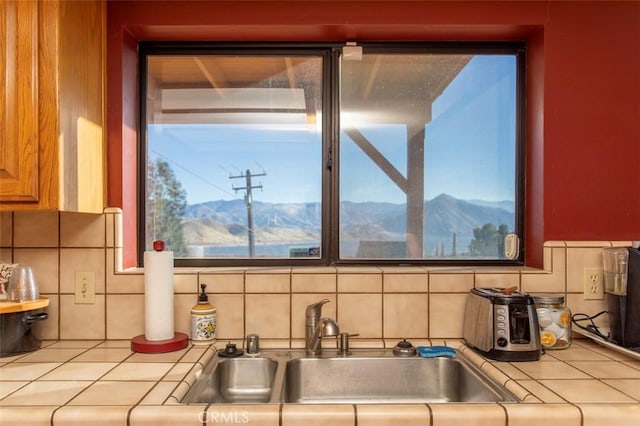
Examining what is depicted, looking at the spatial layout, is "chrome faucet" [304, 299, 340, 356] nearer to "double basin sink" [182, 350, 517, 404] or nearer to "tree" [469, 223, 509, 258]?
"double basin sink" [182, 350, 517, 404]

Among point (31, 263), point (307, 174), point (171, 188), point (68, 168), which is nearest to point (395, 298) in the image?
point (307, 174)

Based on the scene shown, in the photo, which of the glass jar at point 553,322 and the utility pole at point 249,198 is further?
the utility pole at point 249,198

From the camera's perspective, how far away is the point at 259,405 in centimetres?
106

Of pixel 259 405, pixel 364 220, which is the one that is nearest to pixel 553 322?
pixel 364 220

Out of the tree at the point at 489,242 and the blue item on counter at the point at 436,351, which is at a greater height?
the tree at the point at 489,242

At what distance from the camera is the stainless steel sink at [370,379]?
1.48m

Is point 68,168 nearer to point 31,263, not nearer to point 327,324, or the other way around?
point 31,263

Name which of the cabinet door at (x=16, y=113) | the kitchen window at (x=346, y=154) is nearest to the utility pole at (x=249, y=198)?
the kitchen window at (x=346, y=154)

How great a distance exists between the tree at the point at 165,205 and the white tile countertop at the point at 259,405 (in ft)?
1.86

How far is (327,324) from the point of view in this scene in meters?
1.50

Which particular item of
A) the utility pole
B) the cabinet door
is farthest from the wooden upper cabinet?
the utility pole

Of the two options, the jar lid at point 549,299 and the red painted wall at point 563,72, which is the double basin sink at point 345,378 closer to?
the jar lid at point 549,299

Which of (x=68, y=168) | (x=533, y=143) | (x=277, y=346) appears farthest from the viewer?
(x=533, y=143)

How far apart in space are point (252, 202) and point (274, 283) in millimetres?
374
